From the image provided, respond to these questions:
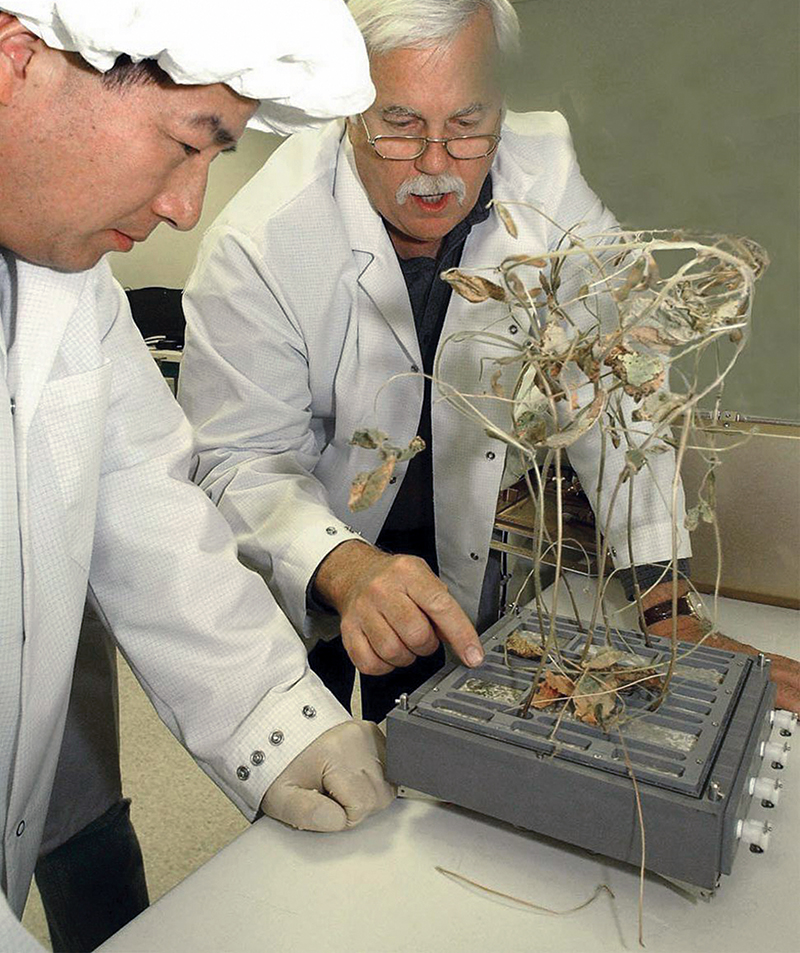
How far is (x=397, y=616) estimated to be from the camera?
1062 mm

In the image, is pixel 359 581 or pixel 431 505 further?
pixel 431 505

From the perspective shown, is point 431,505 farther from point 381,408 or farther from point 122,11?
point 122,11

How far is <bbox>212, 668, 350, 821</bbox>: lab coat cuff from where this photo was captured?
975mm

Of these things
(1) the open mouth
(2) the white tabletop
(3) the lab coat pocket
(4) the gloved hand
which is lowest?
(2) the white tabletop

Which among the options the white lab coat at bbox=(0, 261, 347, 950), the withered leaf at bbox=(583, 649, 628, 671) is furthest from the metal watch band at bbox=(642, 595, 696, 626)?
the white lab coat at bbox=(0, 261, 347, 950)

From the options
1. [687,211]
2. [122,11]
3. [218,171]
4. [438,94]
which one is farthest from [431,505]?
[218,171]

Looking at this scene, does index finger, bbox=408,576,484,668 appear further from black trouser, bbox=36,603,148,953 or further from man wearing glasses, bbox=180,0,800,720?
black trouser, bbox=36,603,148,953

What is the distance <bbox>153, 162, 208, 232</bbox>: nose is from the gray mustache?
524mm

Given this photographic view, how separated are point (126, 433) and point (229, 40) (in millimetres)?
495

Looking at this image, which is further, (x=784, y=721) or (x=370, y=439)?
(x=784, y=721)

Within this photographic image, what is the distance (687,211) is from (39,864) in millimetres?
2421

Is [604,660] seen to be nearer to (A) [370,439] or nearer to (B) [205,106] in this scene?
(A) [370,439]

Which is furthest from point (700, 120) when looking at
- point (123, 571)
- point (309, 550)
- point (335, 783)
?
point (335, 783)

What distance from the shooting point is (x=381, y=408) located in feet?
4.99
